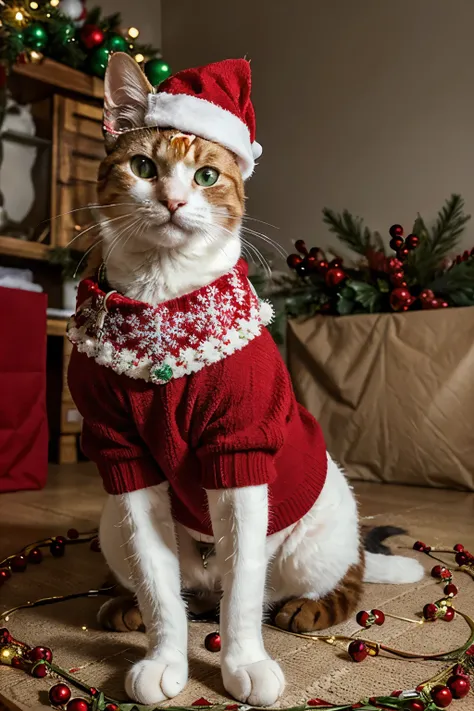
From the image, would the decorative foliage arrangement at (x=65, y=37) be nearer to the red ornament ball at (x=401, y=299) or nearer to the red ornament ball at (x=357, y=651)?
the red ornament ball at (x=401, y=299)

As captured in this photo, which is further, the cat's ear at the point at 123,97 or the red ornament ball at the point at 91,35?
the red ornament ball at the point at 91,35

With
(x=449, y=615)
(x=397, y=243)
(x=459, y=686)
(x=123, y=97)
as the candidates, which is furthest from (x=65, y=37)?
(x=459, y=686)

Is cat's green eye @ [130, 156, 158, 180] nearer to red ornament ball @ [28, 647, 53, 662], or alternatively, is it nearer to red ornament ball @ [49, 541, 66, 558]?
red ornament ball @ [28, 647, 53, 662]

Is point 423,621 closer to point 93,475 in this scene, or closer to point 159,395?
point 159,395

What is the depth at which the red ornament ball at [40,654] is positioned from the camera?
0.81 m

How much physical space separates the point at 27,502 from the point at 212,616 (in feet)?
3.16

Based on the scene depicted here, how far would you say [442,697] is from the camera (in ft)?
2.31

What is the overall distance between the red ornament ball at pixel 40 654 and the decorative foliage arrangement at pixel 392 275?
5.17 ft

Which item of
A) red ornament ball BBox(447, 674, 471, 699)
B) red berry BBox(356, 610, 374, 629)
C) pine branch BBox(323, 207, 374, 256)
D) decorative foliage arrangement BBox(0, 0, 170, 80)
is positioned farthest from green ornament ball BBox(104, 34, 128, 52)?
red ornament ball BBox(447, 674, 471, 699)

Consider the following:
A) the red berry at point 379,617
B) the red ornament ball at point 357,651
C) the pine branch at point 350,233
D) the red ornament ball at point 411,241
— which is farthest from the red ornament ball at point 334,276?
the red ornament ball at point 357,651

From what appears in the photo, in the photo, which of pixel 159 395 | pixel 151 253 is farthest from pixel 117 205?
pixel 159 395

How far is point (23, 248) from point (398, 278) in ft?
4.50

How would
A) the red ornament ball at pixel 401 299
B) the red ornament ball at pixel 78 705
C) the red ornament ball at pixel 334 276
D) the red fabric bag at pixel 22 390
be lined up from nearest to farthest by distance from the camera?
the red ornament ball at pixel 78 705, the red fabric bag at pixel 22 390, the red ornament ball at pixel 401 299, the red ornament ball at pixel 334 276

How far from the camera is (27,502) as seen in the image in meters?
1.79
